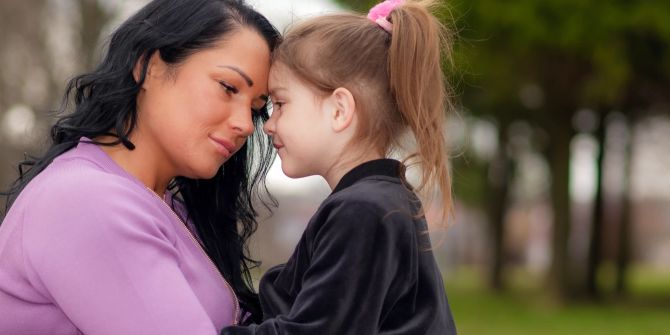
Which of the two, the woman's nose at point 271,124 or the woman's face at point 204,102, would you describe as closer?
the woman's face at point 204,102

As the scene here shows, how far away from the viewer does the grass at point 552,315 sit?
539 inches

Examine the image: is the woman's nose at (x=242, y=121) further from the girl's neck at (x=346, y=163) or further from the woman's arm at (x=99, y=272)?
the woman's arm at (x=99, y=272)

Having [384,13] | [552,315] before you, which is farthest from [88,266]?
[552,315]

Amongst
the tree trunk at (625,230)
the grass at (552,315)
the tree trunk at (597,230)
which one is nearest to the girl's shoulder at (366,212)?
the grass at (552,315)

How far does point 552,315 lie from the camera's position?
53.2ft

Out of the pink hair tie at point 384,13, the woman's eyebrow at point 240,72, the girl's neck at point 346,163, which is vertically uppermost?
the pink hair tie at point 384,13

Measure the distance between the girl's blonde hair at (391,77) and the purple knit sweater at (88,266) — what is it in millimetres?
555

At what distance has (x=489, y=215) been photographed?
81.0 feet

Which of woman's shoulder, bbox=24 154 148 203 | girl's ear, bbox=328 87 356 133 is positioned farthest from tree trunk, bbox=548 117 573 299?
woman's shoulder, bbox=24 154 148 203

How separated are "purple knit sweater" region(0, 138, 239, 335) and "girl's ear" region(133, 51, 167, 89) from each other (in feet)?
1.07

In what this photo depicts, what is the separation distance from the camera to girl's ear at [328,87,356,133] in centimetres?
242

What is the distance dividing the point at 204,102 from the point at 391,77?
16.7 inches

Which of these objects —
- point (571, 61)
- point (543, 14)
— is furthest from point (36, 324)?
point (571, 61)

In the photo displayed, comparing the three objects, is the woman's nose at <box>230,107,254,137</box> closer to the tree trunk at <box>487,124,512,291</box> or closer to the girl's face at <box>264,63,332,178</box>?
the girl's face at <box>264,63,332,178</box>
